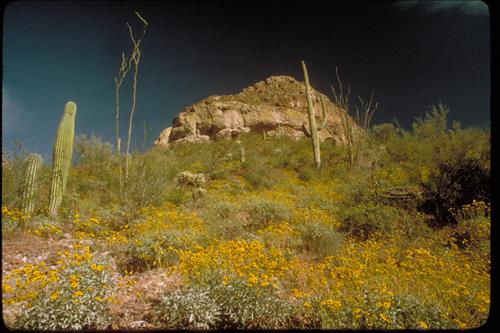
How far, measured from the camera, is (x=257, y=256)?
2.95 m

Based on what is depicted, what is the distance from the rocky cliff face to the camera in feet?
77.2

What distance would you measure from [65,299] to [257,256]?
1.80m

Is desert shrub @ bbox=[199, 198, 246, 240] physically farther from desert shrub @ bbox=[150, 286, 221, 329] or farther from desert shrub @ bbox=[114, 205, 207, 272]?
desert shrub @ bbox=[150, 286, 221, 329]

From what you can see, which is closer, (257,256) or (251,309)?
(251,309)

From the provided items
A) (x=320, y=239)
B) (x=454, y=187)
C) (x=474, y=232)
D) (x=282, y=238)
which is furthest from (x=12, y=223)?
(x=454, y=187)

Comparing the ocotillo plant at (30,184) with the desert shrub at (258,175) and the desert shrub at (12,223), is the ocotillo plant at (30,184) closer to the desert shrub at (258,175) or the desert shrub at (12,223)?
the desert shrub at (12,223)

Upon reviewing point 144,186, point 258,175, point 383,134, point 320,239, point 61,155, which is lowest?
point 320,239

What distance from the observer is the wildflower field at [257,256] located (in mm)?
2145

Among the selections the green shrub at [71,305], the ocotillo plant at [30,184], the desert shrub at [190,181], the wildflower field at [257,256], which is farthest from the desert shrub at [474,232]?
the ocotillo plant at [30,184]

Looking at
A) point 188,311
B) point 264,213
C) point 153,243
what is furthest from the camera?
point 264,213

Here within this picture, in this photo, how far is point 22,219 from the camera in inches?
147

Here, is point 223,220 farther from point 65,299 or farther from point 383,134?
point 383,134

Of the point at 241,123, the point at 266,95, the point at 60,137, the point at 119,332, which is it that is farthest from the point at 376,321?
the point at 266,95
